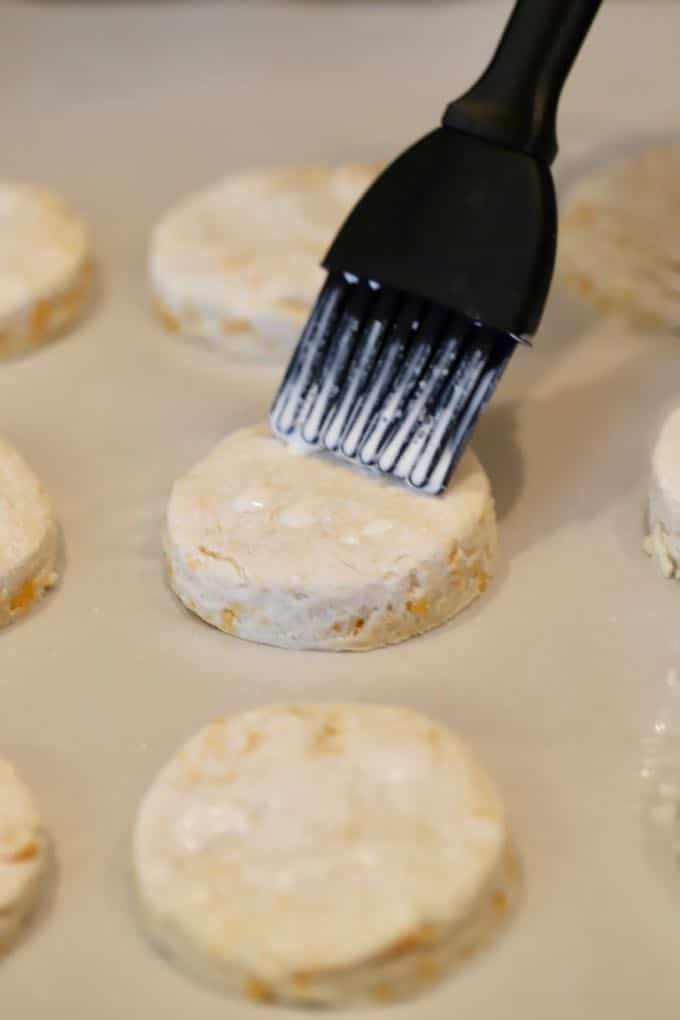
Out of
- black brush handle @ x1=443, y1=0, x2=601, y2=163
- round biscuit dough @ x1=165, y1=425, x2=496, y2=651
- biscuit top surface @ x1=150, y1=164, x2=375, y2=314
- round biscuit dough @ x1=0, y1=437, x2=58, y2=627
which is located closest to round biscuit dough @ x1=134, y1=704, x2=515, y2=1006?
round biscuit dough @ x1=165, y1=425, x2=496, y2=651

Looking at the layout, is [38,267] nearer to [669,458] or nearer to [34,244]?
[34,244]

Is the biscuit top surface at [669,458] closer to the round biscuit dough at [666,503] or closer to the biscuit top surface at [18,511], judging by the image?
the round biscuit dough at [666,503]

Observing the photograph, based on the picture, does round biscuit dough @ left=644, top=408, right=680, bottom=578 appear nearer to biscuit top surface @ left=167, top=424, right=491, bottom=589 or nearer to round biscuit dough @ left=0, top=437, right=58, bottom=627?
biscuit top surface @ left=167, top=424, right=491, bottom=589

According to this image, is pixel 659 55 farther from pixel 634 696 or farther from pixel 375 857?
pixel 375 857

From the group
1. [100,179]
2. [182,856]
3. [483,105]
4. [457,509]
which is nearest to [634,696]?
[457,509]

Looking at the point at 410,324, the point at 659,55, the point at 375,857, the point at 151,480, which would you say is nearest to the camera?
the point at 375,857

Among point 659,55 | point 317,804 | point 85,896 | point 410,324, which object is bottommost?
point 85,896

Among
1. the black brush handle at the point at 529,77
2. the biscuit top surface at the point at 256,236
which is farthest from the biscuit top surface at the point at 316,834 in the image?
the biscuit top surface at the point at 256,236
